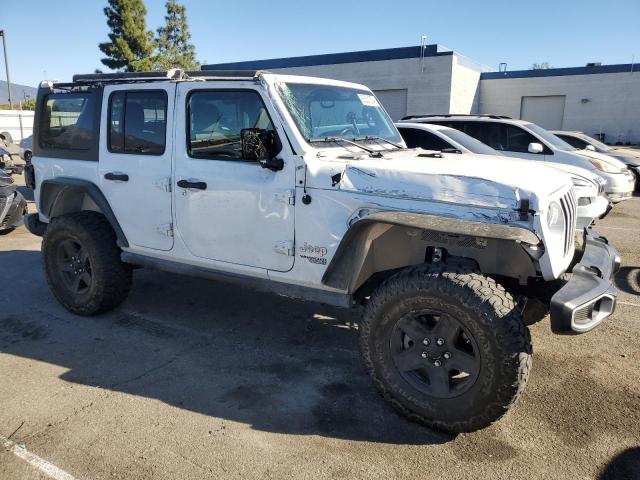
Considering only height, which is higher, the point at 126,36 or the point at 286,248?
Answer: the point at 126,36

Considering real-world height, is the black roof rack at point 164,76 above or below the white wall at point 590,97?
below

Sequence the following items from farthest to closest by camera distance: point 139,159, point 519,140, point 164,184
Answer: point 519,140
point 139,159
point 164,184

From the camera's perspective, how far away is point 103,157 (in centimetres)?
457

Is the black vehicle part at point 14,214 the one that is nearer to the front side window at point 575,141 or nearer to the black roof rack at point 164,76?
the black roof rack at point 164,76

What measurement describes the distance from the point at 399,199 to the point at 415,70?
92.1 feet

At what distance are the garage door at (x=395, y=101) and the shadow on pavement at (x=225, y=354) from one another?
26.5 metres

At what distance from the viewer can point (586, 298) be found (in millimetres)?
2865

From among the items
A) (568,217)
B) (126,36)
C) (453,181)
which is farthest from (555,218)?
(126,36)

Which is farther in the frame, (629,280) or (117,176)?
(629,280)

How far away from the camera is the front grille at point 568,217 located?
126 inches

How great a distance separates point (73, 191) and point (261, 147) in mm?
2406

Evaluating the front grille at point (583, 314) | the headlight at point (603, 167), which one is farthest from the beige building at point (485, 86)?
the front grille at point (583, 314)

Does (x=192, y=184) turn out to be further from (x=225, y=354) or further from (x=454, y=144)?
(x=454, y=144)

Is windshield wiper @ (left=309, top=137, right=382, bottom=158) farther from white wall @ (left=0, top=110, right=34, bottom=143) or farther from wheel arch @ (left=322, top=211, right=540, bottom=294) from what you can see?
white wall @ (left=0, top=110, right=34, bottom=143)
